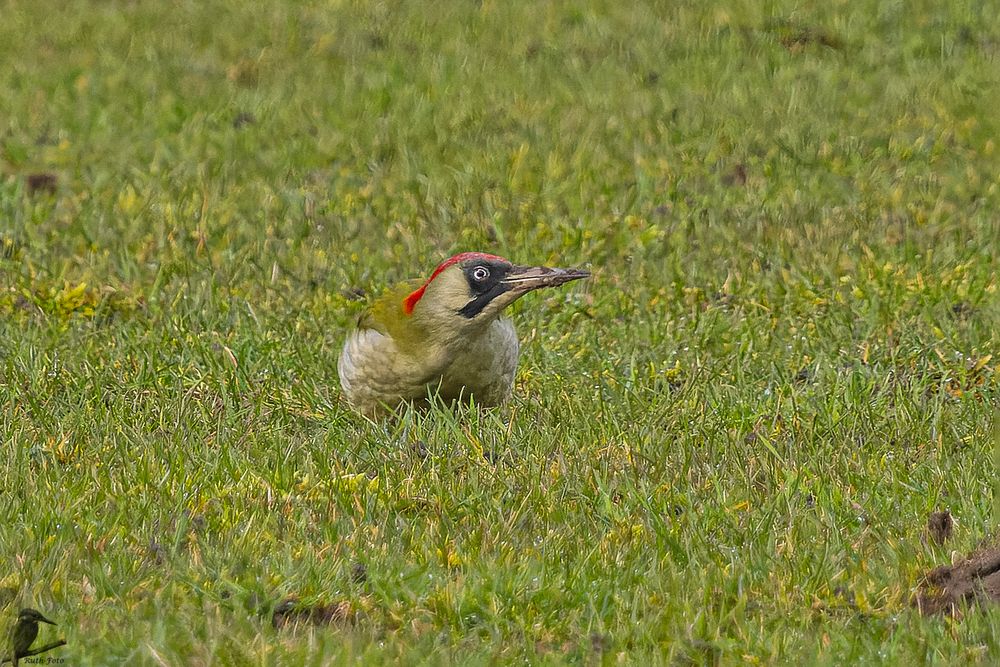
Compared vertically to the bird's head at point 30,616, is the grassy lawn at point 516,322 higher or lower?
lower

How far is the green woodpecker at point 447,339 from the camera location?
6.17 metres

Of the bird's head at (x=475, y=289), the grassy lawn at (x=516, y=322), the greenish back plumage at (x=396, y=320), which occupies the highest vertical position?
the bird's head at (x=475, y=289)

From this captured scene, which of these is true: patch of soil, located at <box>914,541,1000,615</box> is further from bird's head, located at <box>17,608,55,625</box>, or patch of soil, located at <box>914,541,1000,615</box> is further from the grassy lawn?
bird's head, located at <box>17,608,55,625</box>

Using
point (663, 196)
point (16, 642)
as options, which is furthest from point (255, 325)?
point (16, 642)

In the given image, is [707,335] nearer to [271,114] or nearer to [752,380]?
[752,380]

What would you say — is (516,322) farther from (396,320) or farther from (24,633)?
(24,633)

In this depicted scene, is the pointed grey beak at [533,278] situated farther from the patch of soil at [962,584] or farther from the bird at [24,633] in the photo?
the bird at [24,633]

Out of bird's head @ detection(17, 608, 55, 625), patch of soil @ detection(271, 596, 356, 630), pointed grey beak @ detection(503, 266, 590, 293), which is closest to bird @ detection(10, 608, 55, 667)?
bird's head @ detection(17, 608, 55, 625)

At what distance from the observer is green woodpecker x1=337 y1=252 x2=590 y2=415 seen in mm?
6168

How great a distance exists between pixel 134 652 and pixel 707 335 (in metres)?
3.91

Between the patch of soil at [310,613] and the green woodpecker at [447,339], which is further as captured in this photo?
the green woodpecker at [447,339]

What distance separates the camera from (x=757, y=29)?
41.6 ft

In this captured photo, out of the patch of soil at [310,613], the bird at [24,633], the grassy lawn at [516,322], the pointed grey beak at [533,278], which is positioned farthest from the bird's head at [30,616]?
the pointed grey beak at [533,278]

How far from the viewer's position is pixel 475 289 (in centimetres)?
618
